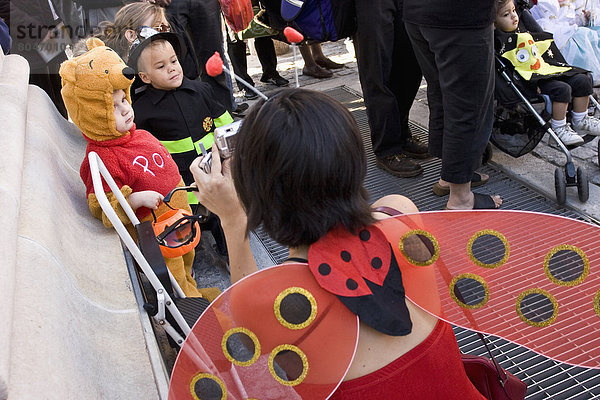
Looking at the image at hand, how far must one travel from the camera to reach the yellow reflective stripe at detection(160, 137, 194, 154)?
304cm

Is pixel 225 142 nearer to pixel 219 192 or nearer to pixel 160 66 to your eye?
pixel 219 192

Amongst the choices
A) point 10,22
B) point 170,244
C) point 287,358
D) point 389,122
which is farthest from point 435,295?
point 10,22

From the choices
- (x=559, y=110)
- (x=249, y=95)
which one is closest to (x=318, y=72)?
(x=249, y=95)

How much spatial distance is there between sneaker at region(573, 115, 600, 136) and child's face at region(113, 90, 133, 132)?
2.73 m

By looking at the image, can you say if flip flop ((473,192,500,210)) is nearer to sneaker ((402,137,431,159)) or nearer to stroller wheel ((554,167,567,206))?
stroller wheel ((554,167,567,206))

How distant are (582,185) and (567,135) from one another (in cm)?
39

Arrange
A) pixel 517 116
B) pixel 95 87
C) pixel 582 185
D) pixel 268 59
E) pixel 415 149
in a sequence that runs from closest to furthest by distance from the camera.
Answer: pixel 95 87
pixel 582 185
pixel 517 116
pixel 415 149
pixel 268 59

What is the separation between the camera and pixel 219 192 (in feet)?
5.70

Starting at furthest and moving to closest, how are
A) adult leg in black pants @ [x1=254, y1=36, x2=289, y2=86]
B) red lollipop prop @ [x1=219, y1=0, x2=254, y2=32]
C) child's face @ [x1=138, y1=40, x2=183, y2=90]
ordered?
adult leg in black pants @ [x1=254, y1=36, x2=289, y2=86] → red lollipop prop @ [x1=219, y1=0, x2=254, y2=32] → child's face @ [x1=138, y1=40, x2=183, y2=90]

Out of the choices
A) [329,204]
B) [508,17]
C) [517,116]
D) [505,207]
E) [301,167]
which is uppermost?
[301,167]

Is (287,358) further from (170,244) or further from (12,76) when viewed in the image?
(12,76)

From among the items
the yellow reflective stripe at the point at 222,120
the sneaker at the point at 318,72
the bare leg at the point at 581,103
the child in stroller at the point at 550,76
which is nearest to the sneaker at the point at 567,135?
the child in stroller at the point at 550,76

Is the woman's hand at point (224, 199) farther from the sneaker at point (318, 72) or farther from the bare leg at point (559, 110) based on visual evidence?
the sneaker at point (318, 72)

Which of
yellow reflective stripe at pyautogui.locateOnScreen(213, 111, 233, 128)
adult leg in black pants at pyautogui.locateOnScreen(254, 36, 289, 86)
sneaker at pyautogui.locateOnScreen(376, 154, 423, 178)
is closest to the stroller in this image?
sneaker at pyautogui.locateOnScreen(376, 154, 423, 178)
